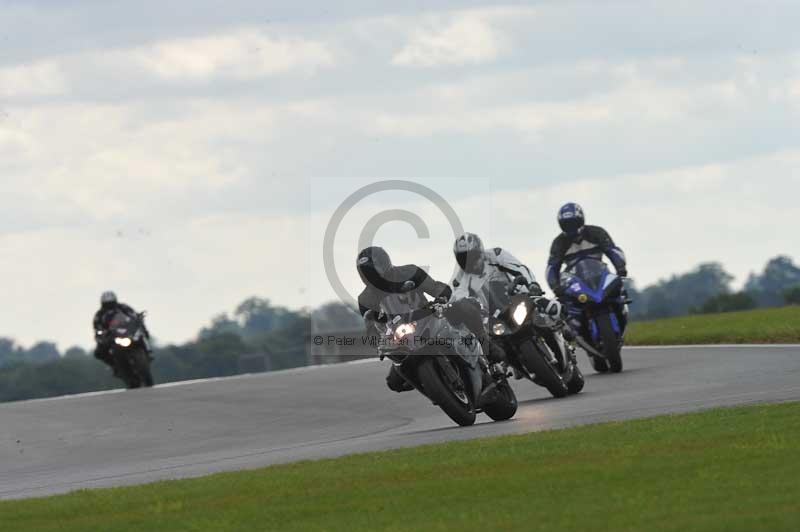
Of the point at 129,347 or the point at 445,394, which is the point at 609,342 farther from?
the point at 129,347

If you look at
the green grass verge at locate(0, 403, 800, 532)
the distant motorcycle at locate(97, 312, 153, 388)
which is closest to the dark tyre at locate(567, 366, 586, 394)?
the green grass verge at locate(0, 403, 800, 532)

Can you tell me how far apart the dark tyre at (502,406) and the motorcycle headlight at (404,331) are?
141cm

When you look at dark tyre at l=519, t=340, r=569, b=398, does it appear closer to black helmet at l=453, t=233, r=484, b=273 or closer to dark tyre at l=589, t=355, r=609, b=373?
black helmet at l=453, t=233, r=484, b=273

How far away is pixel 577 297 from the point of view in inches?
969

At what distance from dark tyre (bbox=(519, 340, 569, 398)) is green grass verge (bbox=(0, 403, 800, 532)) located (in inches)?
196

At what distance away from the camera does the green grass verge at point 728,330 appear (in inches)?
1175

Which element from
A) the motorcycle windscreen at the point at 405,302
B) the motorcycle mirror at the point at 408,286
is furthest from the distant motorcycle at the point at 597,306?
the motorcycle mirror at the point at 408,286

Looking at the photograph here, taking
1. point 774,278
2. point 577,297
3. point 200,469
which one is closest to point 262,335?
point 774,278

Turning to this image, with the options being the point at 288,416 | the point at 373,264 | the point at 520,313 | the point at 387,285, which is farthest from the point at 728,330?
the point at 373,264

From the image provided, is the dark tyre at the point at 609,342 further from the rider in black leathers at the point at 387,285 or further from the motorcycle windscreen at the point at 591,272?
the rider in black leathers at the point at 387,285

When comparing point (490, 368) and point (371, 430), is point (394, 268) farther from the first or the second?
point (371, 430)

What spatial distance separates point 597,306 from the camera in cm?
2459

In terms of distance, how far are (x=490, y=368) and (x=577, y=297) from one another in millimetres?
5834

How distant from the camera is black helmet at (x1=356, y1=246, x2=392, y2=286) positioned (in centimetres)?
1789
